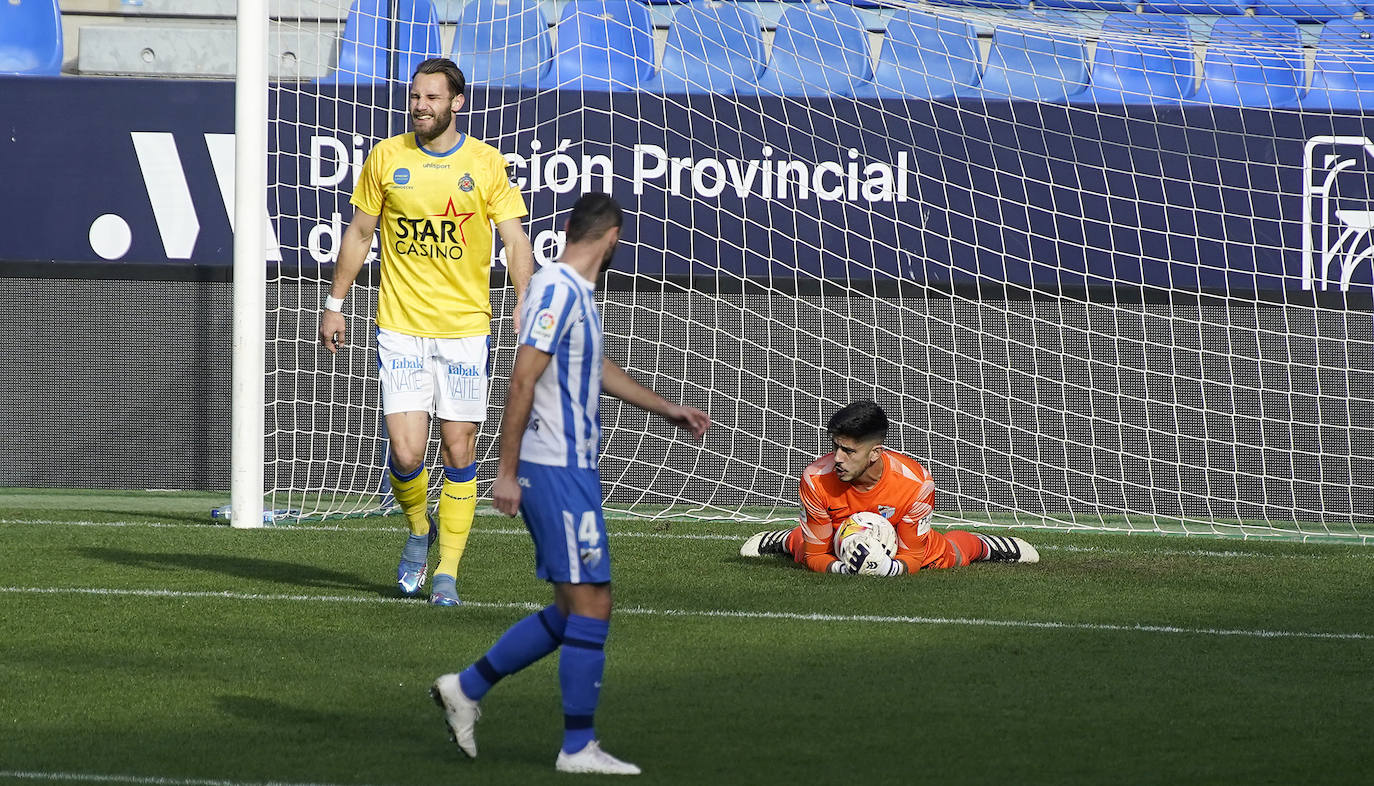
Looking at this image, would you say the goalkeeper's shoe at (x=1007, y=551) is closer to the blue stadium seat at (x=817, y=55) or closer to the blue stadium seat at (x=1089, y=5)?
the blue stadium seat at (x=817, y=55)

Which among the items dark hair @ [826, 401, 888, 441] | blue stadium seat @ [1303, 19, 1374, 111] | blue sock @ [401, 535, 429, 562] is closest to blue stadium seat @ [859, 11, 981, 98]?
blue stadium seat @ [1303, 19, 1374, 111]

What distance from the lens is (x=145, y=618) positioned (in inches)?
248

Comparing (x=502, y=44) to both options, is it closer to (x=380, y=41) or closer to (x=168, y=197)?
(x=380, y=41)

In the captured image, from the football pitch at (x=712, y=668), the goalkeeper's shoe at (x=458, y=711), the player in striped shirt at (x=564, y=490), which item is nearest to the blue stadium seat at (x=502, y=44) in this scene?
the football pitch at (x=712, y=668)

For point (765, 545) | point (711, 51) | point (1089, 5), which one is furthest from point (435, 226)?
point (1089, 5)

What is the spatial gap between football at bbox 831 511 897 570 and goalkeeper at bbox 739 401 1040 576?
0.04 m

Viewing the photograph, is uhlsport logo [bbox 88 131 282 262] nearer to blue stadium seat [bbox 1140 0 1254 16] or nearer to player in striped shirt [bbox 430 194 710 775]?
blue stadium seat [bbox 1140 0 1254 16]

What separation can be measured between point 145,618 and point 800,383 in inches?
222

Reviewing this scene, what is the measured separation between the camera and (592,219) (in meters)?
4.21

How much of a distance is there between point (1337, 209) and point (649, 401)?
313 inches

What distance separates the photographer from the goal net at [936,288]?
10891 mm

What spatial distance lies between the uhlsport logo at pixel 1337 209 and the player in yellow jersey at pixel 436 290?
20.0 feet

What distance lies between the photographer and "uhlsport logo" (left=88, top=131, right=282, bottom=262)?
11266mm

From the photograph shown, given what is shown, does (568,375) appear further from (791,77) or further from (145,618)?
(791,77)
